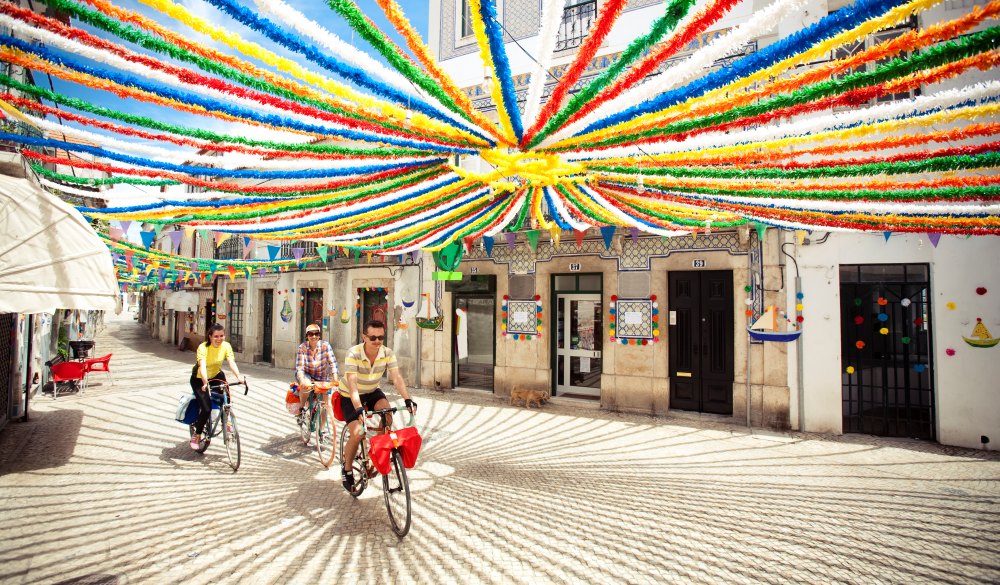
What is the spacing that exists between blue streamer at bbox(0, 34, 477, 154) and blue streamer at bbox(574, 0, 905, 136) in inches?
52.5

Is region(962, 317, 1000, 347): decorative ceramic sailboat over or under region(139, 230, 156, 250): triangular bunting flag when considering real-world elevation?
under

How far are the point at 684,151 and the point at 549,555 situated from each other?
3.21 meters

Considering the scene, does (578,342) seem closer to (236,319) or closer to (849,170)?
(849,170)

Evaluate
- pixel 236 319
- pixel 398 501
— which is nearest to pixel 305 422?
pixel 398 501

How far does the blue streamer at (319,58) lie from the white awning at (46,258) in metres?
2.25

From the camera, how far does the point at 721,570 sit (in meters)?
3.08

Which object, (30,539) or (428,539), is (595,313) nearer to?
(428,539)

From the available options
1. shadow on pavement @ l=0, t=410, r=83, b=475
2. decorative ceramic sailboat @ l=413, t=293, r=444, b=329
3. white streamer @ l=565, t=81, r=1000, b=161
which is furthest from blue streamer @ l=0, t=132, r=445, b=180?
decorative ceramic sailboat @ l=413, t=293, r=444, b=329

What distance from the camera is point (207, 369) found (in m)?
5.19

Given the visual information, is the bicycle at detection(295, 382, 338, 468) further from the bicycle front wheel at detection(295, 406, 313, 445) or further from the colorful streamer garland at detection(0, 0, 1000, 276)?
the colorful streamer garland at detection(0, 0, 1000, 276)

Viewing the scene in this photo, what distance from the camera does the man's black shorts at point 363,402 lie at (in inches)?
159

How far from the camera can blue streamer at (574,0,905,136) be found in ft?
6.25

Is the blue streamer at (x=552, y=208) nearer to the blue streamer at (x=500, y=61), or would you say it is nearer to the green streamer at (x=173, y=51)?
the blue streamer at (x=500, y=61)

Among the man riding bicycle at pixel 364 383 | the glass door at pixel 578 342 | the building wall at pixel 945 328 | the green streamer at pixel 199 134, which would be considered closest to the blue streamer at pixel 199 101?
the green streamer at pixel 199 134
